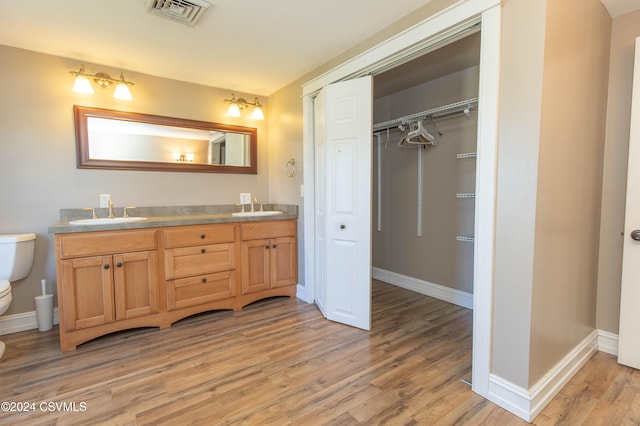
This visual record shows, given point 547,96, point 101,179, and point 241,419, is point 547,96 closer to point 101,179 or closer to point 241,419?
point 241,419

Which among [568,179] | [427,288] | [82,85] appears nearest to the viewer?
[568,179]

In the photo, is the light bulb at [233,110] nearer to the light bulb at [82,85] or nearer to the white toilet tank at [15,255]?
the light bulb at [82,85]

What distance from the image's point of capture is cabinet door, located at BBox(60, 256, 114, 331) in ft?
7.25

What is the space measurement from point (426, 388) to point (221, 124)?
3.08 metres

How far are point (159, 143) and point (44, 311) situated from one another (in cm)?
172

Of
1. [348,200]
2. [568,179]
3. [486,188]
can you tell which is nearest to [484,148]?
[486,188]

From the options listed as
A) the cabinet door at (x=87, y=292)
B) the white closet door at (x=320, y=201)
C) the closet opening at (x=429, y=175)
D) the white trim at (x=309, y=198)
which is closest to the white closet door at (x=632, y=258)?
Result: the closet opening at (x=429, y=175)

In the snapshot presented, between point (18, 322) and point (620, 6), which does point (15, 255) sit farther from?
point (620, 6)

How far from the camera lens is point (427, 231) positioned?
341 centimetres

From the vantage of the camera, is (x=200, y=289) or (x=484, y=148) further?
(x=200, y=289)

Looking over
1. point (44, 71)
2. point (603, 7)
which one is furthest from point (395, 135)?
point (44, 71)

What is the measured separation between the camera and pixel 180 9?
197 centimetres

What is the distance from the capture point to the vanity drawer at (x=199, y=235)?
2.60m

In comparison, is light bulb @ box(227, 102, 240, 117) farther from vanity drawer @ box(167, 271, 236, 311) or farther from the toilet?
the toilet
